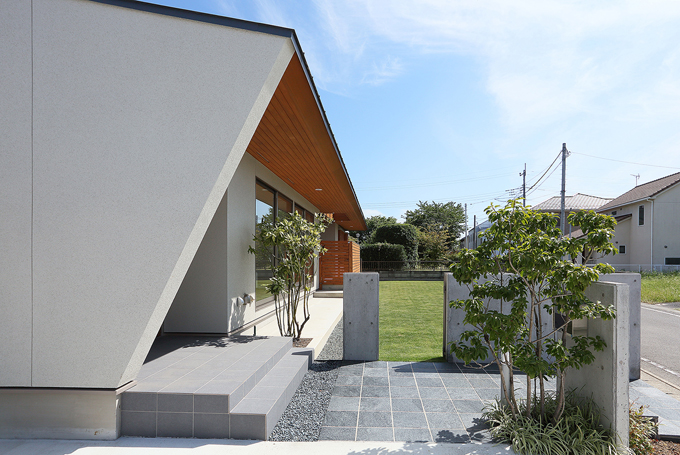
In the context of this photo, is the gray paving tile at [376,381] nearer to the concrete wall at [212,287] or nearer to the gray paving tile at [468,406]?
the gray paving tile at [468,406]

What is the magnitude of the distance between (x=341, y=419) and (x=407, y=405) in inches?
31.6

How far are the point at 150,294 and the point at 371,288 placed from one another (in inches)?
131

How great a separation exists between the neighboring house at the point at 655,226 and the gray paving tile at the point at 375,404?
82.1ft

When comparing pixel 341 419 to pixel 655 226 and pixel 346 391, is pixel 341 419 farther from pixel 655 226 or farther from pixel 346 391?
pixel 655 226

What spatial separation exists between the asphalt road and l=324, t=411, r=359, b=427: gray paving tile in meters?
4.77

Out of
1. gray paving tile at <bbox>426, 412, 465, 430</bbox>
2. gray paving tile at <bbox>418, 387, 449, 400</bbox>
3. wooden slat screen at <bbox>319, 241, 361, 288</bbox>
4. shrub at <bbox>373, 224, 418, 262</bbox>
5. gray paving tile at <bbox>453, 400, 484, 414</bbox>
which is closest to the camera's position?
gray paving tile at <bbox>426, 412, 465, 430</bbox>

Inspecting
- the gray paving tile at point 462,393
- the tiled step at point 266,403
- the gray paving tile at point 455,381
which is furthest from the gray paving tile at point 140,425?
the gray paving tile at point 455,381

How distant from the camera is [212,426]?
3.19 meters

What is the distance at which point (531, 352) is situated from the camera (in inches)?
118

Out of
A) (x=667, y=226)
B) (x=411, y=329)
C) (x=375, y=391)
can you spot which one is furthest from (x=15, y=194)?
(x=667, y=226)

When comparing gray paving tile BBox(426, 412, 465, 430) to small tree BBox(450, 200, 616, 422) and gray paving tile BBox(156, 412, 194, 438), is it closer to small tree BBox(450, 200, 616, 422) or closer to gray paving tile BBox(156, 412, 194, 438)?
small tree BBox(450, 200, 616, 422)

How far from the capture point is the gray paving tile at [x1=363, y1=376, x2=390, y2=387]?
4523 millimetres

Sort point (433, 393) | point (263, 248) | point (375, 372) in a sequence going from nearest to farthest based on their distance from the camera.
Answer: point (433, 393) < point (375, 372) < point (263, 248)

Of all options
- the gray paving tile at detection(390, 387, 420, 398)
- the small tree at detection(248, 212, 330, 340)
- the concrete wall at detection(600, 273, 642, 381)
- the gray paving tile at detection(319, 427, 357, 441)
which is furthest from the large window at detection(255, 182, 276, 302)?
the concrete wall at detection(600, 273, 642, 381)
